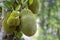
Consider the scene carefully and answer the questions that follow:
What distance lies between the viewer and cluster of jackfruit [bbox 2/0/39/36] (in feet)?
1.23

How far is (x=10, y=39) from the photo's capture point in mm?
417

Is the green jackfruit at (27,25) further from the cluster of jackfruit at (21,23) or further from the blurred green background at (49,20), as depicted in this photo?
the blurred green background at (49,20)

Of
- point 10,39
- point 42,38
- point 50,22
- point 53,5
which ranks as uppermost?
point 10,39

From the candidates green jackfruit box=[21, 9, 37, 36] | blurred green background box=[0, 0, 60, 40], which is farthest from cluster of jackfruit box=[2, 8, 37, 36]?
blurred green background box=[0, 0, 60, 40]

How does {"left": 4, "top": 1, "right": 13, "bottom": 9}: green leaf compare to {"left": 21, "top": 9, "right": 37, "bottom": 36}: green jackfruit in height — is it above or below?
above

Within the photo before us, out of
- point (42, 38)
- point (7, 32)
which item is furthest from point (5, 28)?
point (42, 38)

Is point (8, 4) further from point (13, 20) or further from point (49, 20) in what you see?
point (49, 20)

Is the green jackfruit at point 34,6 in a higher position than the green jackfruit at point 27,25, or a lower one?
higher

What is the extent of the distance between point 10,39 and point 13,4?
0.31 ft

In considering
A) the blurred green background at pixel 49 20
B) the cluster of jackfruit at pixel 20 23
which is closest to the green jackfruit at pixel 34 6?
the cluster of jackfruit at pixel 20 23

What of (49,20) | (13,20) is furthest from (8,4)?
(49,20)

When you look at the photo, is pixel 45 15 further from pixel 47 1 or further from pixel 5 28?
pixel 5 28

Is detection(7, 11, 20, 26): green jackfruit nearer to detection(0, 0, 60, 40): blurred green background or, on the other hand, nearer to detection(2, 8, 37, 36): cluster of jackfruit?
detection(2, 8, 37, 36): cluster of jackfruit

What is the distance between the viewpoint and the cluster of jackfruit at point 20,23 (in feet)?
1.23
